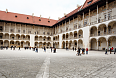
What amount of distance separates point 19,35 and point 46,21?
1624 cm

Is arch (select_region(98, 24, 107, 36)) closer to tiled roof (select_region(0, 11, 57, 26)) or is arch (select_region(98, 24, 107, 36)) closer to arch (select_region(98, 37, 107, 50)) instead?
arch (select_region(98, 37, 107, 50))

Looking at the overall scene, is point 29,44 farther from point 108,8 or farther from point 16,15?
point 108,8

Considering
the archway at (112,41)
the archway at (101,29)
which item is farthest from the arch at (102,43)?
the archway at (101,29)

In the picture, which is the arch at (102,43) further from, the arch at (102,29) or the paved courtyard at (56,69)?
the paved courtyard at (56,69)

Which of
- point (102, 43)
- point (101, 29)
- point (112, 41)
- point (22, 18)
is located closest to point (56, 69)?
point (112, 41)

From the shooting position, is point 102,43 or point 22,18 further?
point 22,18

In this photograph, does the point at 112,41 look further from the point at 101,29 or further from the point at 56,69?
the point at 56,69

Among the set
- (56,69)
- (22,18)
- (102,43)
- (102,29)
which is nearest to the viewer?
(56,69)

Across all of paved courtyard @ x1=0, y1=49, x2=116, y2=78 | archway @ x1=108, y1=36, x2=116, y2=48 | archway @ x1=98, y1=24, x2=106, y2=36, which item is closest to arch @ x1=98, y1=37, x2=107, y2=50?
archway @ x1=108, y1=36, x2=116, y2=48

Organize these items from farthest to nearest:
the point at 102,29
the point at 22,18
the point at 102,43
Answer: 1. the point at 22,18
2. the point at 102,43
3. the point at 102,29

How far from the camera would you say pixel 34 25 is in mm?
45156

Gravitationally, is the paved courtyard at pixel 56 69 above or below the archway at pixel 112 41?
below

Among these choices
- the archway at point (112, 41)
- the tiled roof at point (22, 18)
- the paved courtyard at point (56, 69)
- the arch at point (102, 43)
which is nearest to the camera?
the paved courtyard at point (56, 69)

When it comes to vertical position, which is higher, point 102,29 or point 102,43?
point 102,29
